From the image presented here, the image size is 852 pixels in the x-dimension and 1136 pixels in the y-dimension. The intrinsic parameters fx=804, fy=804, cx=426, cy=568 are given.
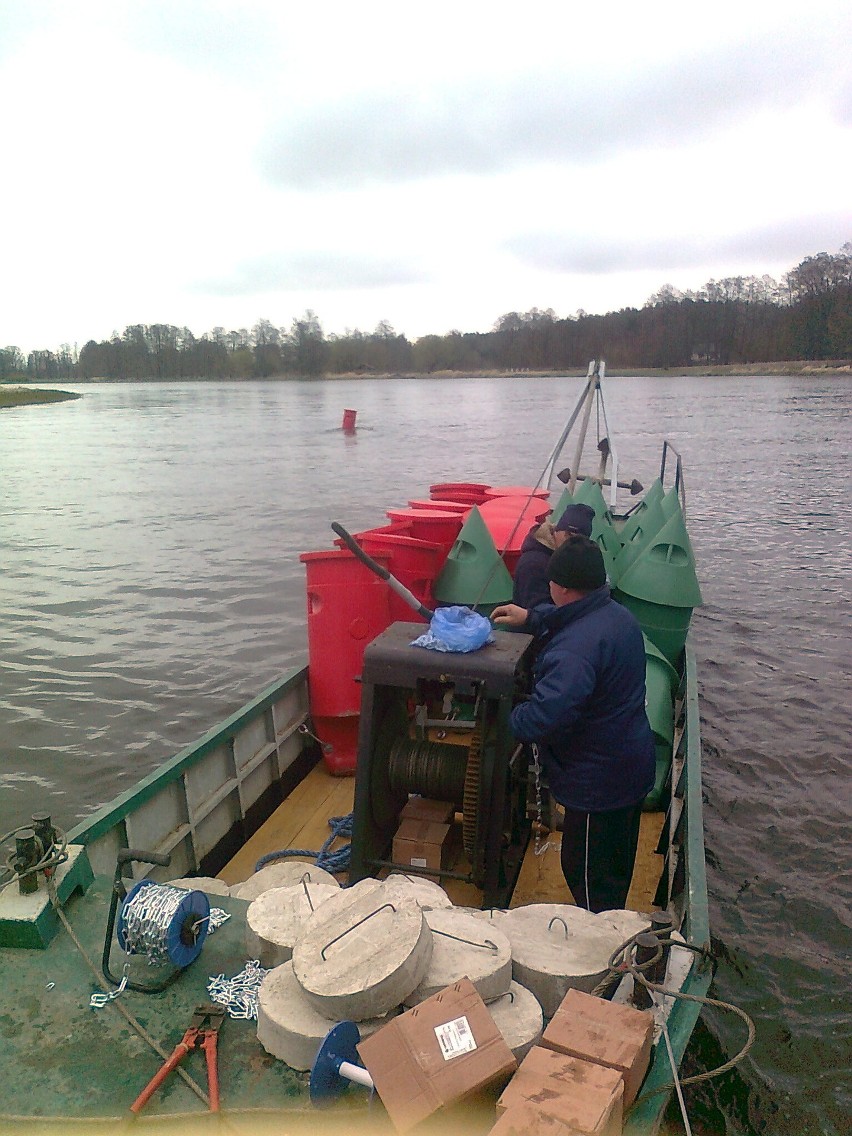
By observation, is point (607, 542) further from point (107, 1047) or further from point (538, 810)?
point (107, 1047)

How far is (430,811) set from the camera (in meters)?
4.30

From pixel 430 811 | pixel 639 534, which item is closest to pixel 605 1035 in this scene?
pixel 430 811

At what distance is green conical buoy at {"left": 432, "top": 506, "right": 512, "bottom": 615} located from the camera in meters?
6.14

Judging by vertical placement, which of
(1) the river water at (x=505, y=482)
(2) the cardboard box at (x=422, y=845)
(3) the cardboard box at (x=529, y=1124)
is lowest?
(1) the river water at (x=505, y=482)

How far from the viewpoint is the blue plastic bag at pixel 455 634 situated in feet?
12.5

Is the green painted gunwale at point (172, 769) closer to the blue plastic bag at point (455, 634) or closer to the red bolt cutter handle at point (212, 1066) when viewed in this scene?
the red bolt cutter handle at point (212, 1066)

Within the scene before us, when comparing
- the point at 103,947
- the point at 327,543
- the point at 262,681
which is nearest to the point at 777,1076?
the point at 103,947

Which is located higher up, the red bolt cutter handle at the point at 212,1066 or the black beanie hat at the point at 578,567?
the black beanie hat at the point at 578,567

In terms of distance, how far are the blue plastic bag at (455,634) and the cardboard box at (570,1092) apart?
73.7 inches

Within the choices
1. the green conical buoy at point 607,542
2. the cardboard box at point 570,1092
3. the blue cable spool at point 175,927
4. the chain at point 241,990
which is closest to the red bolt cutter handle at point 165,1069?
the chain at point 241,990

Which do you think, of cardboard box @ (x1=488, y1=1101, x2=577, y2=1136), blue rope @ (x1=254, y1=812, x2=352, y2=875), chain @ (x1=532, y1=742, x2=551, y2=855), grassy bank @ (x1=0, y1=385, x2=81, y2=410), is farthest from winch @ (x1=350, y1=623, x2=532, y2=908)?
grassy bank @ (x1=0, y1=385, x2=81, y2=410)

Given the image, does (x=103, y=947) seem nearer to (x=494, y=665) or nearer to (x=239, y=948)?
→ (x=239, y=948)

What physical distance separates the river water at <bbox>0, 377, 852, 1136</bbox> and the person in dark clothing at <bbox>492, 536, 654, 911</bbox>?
1.73 m

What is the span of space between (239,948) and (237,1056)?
0.52 metres
